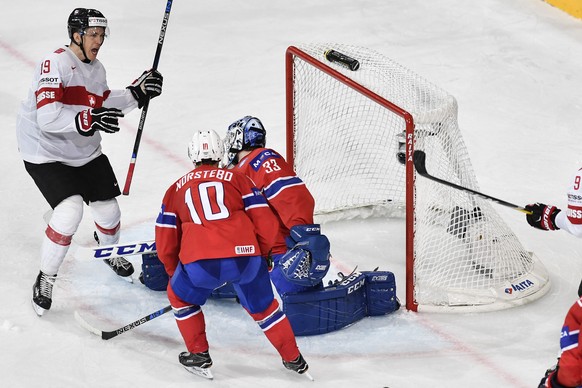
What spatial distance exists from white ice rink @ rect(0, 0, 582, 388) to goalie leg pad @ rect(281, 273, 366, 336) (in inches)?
1.8

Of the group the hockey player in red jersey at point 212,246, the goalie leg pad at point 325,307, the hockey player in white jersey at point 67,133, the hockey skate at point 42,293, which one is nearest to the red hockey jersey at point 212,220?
the hockey player in red jersey at point 212,246

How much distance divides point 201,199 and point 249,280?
13.9 inches

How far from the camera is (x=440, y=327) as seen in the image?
16.2 feet

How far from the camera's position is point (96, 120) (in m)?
4.85

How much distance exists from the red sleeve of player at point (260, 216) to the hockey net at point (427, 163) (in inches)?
28.3

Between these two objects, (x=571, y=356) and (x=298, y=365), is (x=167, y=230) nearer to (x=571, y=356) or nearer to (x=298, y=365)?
(x=298, y=365)

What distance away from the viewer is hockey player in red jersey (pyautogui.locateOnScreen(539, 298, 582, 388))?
12.6ft

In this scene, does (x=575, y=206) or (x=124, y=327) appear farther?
(x=124, y=327)

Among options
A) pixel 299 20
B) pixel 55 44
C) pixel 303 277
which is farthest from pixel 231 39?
pixel 303 277

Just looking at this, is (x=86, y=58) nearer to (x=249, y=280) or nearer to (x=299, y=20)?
(x=249, y=280)

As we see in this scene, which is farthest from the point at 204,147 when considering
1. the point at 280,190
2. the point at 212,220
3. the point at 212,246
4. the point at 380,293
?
the point at 380,293

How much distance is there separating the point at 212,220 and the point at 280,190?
0.58m

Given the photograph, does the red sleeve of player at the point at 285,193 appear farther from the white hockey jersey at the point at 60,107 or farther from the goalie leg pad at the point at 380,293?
the white hockey jersey at the point at 60,107

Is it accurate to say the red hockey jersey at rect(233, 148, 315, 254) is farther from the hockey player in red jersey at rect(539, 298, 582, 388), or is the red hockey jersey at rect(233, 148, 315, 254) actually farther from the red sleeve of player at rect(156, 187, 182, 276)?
the hockey player in red jersey at rect(539, 298, 582, 388)
